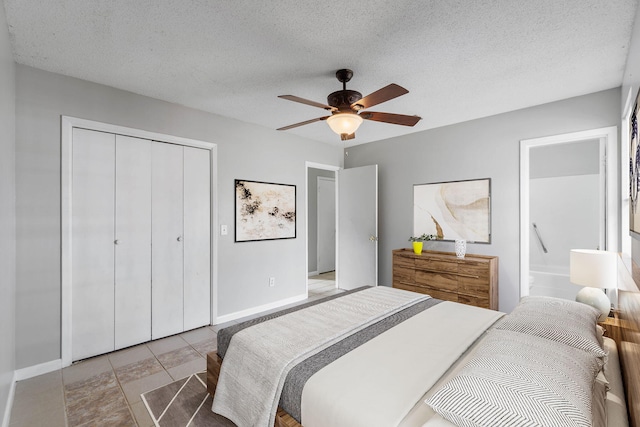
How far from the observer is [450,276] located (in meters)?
3.41

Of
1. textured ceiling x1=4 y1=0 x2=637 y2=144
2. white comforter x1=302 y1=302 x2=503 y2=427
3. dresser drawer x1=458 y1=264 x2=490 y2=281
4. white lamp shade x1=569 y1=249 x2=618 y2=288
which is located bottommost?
white comforter x1=302 y1=302 x2=503 y2=427

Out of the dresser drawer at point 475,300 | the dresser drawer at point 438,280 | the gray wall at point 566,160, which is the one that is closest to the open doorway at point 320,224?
the dresser drawer at point 438,280

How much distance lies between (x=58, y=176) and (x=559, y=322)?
367 centimetres

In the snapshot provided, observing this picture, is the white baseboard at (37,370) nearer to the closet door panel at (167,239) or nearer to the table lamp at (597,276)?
the closet door panel at (167,239)

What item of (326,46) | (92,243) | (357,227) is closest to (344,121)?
(326,46)

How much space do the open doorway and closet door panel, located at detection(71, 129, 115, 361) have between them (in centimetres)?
378

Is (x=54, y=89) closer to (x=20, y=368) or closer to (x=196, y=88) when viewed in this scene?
(x=196, y=88)

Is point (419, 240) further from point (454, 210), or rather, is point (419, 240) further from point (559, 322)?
point (559, 322)

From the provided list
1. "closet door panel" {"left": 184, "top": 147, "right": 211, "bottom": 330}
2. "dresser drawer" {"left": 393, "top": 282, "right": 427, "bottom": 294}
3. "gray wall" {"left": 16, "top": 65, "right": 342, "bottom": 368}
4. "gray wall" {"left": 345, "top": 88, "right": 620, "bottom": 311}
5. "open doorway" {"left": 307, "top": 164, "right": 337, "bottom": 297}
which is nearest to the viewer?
"gray wall" {"left": 16, "top": 65, "right": 342, "bottom": 368}

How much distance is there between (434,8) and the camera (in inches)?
66.6

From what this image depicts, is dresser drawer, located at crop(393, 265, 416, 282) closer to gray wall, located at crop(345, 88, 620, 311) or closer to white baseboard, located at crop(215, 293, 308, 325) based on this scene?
gray wall, located at crop(345, 88, 620, 311)

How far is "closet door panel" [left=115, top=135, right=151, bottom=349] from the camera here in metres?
2.83

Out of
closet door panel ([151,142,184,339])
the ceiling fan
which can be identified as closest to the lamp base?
the ceiling fan

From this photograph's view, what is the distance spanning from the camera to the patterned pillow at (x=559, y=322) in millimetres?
1355
